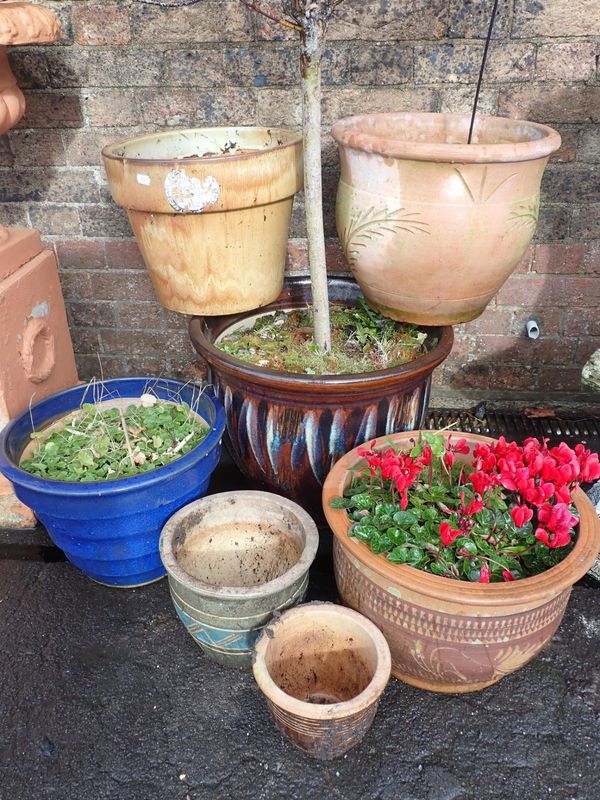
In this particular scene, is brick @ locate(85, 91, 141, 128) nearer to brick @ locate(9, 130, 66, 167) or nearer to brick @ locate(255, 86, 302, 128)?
brick @ locate(9, 130, 66, 167)

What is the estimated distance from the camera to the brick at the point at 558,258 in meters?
2.58

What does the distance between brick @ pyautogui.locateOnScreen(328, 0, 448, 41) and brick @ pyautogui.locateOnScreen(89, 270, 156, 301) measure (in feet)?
4.03

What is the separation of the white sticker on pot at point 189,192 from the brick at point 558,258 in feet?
4.62

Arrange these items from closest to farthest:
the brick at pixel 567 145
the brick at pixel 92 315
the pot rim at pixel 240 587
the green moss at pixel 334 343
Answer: the pot rim at pixel 240 587 < the green moss at pixel 334 343 < the brick at pixel 567 145 < the brick at pixel 92 315

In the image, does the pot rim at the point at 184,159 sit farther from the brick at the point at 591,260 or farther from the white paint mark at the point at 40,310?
the brick at the point at 591,260

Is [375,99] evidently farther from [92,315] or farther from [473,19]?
[92,315]

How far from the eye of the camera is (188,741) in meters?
1.69

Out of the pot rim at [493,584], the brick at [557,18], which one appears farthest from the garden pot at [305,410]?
the brick at [557,18]

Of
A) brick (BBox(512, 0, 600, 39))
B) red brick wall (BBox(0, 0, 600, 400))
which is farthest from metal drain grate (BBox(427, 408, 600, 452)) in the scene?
brick (BBox(512, 0, 600, 39))

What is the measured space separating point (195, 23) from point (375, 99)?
0.70 meters

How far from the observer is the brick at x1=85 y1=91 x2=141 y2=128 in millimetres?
2451

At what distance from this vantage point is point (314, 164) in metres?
1.96

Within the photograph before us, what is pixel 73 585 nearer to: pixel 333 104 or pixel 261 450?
pixel 261 450

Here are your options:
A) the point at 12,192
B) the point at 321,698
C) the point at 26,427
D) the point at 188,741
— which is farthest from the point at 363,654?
the point at 12,192
